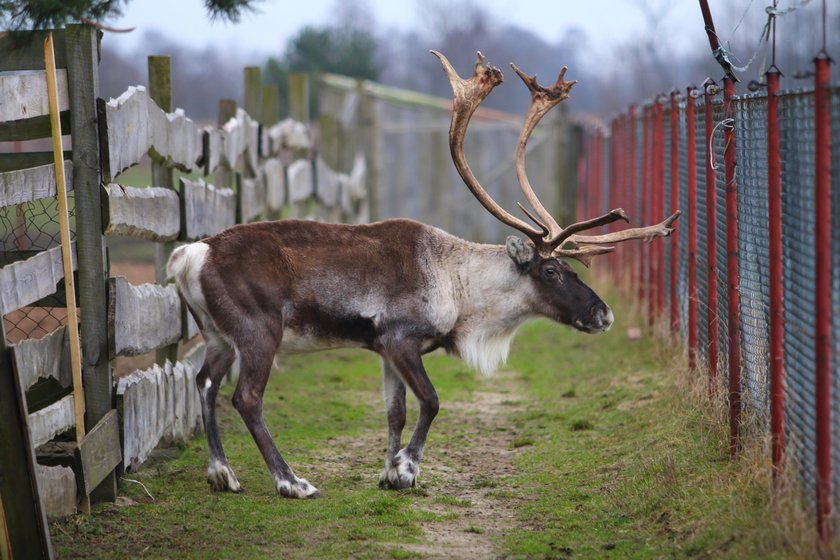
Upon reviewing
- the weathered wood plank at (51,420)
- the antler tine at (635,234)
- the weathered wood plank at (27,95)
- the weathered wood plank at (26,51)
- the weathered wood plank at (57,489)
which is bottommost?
the weathered wood plank at (57,489)

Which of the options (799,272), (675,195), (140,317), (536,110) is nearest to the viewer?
(799,272)

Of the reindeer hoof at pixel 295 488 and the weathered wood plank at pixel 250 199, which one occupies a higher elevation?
the weathered wood plank at pixel 250 199

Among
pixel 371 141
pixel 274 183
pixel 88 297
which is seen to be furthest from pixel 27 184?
pixel 371 141

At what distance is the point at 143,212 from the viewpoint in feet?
20.6

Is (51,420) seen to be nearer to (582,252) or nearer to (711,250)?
(582,252)

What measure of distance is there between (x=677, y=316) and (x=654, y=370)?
0.46 m

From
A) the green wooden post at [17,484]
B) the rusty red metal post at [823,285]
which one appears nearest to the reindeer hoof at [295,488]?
the green wooden post at [17,484]

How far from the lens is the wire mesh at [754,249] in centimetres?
562

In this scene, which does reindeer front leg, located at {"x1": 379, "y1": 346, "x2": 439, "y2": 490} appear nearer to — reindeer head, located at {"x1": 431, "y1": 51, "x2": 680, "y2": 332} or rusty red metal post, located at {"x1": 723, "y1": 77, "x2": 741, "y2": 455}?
reindeer head, located at {"x1": 431, "y1": 51, "x2": 680, "y2": 332}

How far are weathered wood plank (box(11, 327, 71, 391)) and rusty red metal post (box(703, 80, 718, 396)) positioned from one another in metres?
3.60

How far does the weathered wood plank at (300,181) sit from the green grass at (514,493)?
334 cm

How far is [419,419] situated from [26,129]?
102 inches

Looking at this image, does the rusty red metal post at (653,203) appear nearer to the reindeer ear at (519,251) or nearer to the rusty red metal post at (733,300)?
the reindeer ear at (519,251)

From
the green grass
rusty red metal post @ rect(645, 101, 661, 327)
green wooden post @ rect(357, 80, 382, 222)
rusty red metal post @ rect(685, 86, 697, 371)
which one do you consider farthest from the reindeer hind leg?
green wooden post @ rect(357, 80, 382, 222)
